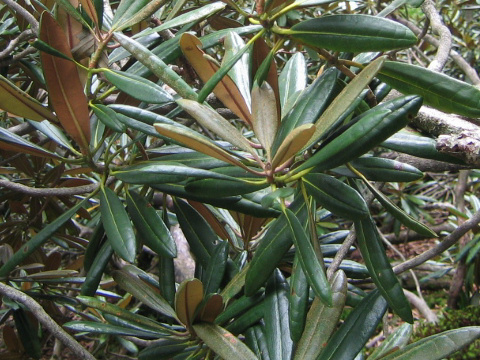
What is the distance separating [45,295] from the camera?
1.06 m

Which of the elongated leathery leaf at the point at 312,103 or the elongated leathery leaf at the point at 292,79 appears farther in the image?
the elongated leathery leaf at the point at 292,79

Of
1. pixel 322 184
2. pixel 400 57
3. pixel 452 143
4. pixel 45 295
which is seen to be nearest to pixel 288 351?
pixel 322 184

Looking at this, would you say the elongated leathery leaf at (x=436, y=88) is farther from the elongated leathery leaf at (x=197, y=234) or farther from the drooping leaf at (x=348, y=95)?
the elongated leathery leaf at (x=197, y=234)

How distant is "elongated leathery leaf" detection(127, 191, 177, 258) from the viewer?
713 mm

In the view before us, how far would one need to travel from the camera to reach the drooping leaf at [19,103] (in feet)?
2.22

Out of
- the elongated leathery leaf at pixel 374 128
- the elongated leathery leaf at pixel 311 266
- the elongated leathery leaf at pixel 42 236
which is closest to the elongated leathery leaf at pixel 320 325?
the elongated leathery leaf at pixel 311 266

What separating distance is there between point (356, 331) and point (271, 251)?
16cm

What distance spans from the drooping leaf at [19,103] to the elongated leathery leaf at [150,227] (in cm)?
20

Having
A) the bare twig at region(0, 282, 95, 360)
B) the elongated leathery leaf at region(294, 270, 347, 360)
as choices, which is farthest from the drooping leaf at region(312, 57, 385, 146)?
the bare twig at region(0, 282, 95, 360)

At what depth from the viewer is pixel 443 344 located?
538 millimetres

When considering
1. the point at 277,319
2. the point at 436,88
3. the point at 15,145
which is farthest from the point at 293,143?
the point at 15,145

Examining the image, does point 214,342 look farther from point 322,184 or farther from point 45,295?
point 45,295

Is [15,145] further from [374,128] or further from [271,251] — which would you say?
[374,128]

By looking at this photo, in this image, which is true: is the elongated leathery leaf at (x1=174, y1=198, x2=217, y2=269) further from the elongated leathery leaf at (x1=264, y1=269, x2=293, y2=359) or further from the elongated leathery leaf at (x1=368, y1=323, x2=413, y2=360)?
the elongated leathery leaf at (x1=368, y1=323, x2=413, y2=360)
